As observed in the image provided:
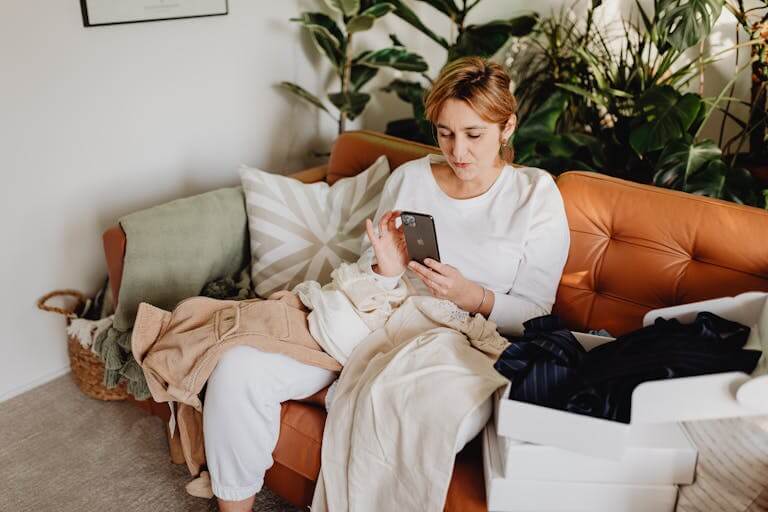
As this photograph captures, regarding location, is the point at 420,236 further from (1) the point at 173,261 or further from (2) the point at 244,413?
(1) the point at 173,261

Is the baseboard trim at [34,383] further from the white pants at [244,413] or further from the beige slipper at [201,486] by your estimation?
the white pants at [244,413]

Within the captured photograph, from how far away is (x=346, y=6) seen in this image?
263cm

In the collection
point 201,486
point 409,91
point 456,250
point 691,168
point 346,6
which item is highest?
point 346,6

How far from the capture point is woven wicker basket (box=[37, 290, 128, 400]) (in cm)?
215

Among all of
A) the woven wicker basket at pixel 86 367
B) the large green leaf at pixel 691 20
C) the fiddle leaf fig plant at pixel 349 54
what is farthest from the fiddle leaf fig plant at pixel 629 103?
the woven wicker basket at pixel 86 367

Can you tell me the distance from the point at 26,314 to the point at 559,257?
1.67 metres

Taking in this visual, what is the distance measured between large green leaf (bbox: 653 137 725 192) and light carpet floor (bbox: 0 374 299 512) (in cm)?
136

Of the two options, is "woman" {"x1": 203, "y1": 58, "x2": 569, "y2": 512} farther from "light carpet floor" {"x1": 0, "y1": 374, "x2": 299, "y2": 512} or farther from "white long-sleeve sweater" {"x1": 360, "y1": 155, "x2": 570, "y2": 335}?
"light carpet floor" {"x1": 0, "y1": 374, "x2": 299, "y2": 512}

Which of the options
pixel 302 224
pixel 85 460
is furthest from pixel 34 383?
pixel 302 224

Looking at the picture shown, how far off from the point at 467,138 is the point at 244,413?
0.81 m

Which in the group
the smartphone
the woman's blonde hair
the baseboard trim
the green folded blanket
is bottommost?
the baseboard trim

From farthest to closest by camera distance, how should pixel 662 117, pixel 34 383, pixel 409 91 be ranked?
pixel 409 91, pixel 34 383, pixel 662 117

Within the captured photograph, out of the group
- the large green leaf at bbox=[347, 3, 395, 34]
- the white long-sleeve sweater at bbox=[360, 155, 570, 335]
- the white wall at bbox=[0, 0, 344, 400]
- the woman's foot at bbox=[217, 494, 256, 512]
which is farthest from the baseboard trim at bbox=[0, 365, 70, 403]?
the large green leaf at bbox=[347, 3, 395, 34]

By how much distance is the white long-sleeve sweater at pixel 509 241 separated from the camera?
1697 millimetres
